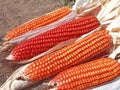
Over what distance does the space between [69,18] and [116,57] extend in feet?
3.06

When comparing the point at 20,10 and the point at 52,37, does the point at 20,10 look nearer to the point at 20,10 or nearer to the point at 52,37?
the point at 20,10

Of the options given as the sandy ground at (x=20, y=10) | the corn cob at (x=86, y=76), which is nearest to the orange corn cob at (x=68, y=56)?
the corn cob at (x=86, y=76)

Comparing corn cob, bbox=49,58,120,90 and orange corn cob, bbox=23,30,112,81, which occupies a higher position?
orange corn cob, bbox=23,30,112,81

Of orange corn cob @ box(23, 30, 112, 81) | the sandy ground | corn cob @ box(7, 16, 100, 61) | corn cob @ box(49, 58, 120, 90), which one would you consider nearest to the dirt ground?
the sandy ground

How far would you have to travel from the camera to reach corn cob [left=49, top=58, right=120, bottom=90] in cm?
418

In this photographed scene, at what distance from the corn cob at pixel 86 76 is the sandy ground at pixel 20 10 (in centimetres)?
167

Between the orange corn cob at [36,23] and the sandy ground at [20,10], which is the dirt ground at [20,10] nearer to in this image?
the sandy ground at [20,10]

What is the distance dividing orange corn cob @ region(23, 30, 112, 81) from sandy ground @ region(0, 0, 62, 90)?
1.38 metres

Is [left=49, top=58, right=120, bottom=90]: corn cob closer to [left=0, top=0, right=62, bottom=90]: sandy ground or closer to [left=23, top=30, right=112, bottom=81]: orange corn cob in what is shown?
[left=23, top=30, right=112, bottom=81]: orange corn cob

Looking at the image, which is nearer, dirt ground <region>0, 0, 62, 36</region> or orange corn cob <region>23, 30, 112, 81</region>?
orange corn cob <region>23, 30, 112, 81</region>

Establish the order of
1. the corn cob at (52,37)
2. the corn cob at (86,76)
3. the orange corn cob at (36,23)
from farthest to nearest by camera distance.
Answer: the orange corn cob at (36,23)
the corn cob at (52,37)
the corn cob at (86,76)

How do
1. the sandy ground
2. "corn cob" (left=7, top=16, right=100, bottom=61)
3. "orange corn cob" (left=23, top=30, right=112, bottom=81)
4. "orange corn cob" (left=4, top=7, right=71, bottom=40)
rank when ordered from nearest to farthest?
"orange corn cob" (left=23, top=30, right=112, bottom=81), "corn cob" (left=7, top=16, right=100, bottom=61), "orange corn cob" (left=4, top=7, right=71, bottom=40), the sandy ground

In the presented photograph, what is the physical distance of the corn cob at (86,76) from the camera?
4.18 m

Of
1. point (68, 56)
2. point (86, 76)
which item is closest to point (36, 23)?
point (68, 56)
